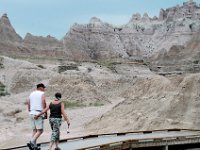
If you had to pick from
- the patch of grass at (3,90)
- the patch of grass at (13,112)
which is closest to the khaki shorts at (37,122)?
the patch of grass at (13,112)

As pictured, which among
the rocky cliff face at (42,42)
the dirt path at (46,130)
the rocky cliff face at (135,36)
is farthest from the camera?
the rocky cliff face at (135,36)

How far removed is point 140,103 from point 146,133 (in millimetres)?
10176

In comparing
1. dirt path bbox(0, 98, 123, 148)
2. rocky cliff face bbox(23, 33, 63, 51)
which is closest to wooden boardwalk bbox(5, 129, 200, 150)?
dirt path bbox(0, 98, 123, 148)

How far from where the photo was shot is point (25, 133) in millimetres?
31141

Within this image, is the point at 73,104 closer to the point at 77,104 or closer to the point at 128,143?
the point at 77,104

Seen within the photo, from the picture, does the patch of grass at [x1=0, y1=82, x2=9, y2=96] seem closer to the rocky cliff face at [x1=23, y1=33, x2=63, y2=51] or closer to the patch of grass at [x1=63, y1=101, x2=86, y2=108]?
the patch of grass at [x1=63, y1=101, x2=86, y2=108]

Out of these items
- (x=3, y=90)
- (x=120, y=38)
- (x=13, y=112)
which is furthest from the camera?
(x=120, y=38)

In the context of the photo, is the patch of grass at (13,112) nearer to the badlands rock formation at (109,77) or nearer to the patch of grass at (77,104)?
the badlands rock formation at (109,77)

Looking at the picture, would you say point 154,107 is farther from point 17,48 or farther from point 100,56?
point 100,56

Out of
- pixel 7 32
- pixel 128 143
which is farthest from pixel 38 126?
pixel 7 32

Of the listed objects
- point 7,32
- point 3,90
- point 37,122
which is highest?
point 7,32

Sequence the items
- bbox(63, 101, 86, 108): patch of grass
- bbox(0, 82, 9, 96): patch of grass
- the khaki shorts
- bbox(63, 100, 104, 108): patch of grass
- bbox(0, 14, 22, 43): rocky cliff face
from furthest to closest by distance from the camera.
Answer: bbox(0, 14, 22, 43): rocky cliff face → bbox(0, 82, 9, 96): patch of grass → bbox(63, 100, 104, 108): patch of grass → bbox(63, 101, 86, 108): patch of grass → the khaki shorts

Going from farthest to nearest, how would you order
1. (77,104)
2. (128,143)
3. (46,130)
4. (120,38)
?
(120,38)
(77,104)
(46,130)
(128,143)

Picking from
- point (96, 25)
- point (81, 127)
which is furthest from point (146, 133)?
point (96, 25)
